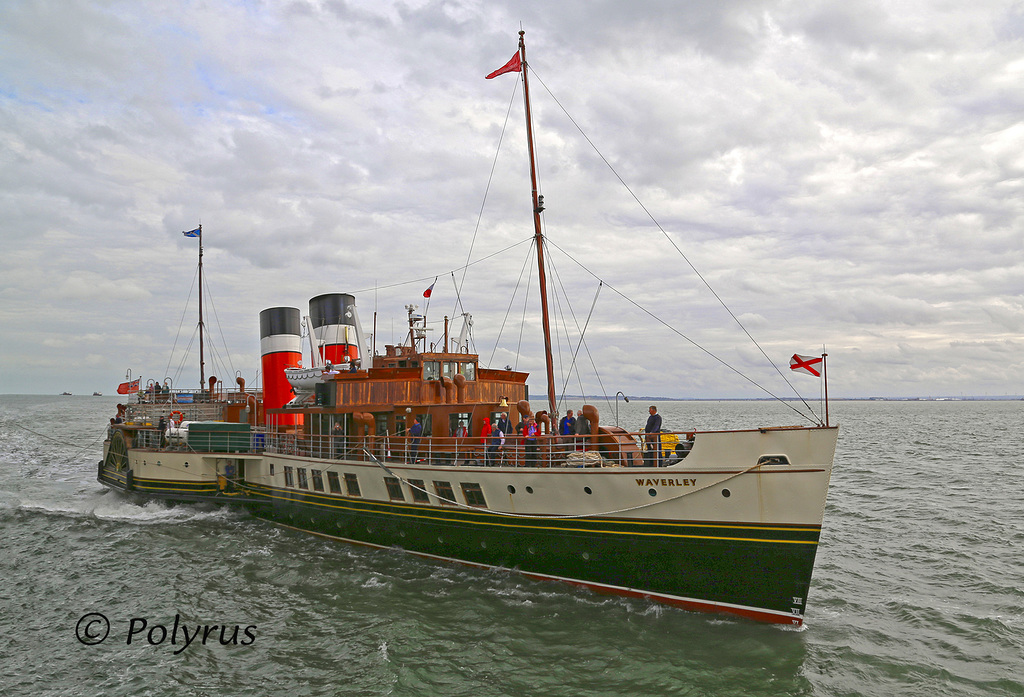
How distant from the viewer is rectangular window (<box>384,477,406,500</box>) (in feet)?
62.0

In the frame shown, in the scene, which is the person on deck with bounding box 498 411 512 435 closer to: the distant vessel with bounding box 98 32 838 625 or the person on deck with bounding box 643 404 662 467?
the distant vessel with bounding box 98 32 838 625

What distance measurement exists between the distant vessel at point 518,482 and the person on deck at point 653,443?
0.33 feet

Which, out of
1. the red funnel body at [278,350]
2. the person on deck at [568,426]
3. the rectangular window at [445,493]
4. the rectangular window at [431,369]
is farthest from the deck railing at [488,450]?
the red funnel body at [278,350]

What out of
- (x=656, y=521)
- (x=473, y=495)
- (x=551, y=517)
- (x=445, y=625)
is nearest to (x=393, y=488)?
(x=473, y=495)

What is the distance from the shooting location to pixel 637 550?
14.8m

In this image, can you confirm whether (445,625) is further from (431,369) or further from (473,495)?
(431,369)

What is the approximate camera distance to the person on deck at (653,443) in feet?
47.7

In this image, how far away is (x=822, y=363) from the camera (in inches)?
526

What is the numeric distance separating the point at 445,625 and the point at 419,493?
15.8 ft

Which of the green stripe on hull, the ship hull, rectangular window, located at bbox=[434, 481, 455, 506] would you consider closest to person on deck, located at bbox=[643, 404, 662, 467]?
the ship hull

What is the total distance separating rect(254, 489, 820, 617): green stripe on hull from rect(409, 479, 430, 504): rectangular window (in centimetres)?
24

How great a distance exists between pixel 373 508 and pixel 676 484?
10.2 meters

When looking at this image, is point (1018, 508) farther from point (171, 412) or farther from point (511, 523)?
point (171, 412)

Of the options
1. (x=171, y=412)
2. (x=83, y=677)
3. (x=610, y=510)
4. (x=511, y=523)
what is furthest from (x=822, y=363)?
(x=171, y=412)
